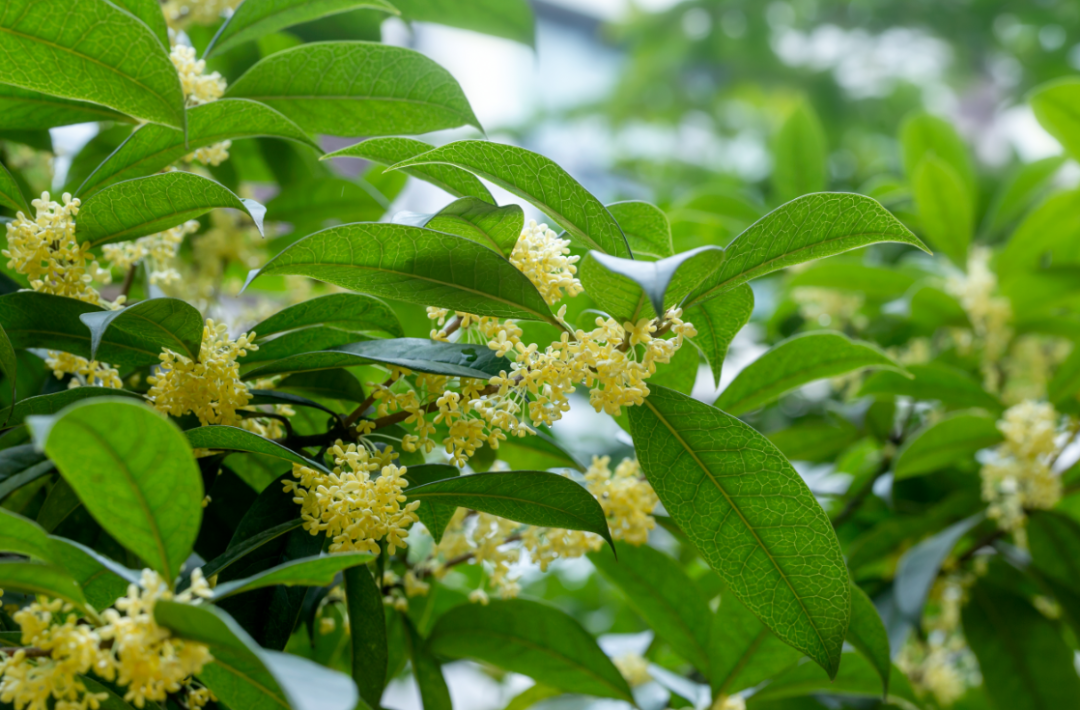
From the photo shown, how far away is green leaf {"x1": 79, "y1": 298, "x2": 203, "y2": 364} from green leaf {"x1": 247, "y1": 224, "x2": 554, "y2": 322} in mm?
72

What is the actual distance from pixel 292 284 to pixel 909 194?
48.4 inches

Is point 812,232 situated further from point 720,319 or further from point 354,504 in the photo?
point 354,504

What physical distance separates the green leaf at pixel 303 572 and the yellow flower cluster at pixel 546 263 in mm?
277

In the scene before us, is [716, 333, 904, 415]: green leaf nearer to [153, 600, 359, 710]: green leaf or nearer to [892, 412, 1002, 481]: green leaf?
[892, 412, 1002, 481]: green leaf

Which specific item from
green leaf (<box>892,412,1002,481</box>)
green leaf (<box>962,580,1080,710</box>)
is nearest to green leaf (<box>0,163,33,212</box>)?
green leaf (<box>892,412,1002,481</box>)

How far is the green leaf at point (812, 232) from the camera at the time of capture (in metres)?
0.62

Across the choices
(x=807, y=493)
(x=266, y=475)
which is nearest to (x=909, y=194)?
(x=807, y=493)

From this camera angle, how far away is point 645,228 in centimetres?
77

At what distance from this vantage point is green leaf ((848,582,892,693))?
0.85 meters

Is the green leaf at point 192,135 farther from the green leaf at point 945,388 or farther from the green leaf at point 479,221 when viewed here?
the green leaf at point 945,388

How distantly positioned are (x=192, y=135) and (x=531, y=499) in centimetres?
46

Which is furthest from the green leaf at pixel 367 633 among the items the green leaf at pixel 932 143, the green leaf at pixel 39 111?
the green leaf at pixel 932 143

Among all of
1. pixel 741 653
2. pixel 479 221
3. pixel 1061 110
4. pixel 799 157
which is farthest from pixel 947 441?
pixel 479 221

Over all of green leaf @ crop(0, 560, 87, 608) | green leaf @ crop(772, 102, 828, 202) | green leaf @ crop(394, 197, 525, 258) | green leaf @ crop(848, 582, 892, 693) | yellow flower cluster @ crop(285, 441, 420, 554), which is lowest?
green leaf @ crop(0, 560, 87, 608)
